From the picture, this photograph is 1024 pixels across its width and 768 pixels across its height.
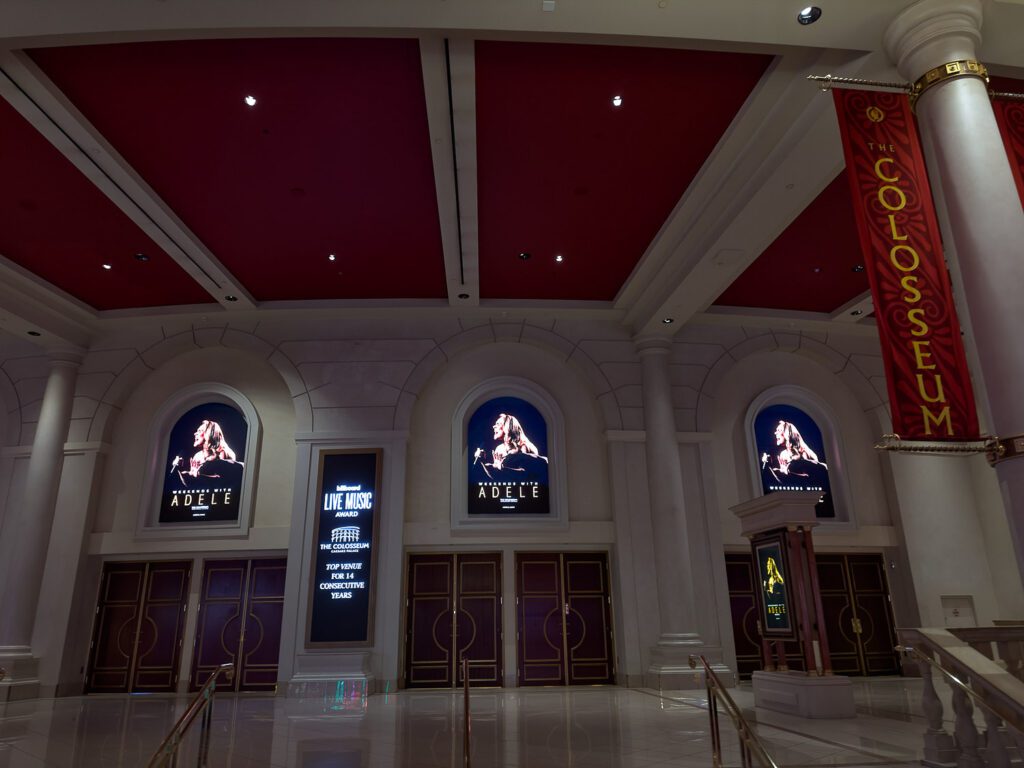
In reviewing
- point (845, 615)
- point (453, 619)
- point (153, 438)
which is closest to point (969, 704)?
point (453, 619)

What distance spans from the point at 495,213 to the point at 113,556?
312 inches

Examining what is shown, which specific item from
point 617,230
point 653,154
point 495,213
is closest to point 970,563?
point 617,230

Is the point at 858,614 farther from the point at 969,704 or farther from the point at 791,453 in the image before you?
the point at 969,704

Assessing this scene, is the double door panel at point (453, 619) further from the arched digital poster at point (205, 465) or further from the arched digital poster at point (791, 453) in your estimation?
the arched digital poster at point (791, 453)

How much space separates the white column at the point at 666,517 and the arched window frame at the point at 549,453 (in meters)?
1.40

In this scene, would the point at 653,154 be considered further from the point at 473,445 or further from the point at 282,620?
the point at 282,620

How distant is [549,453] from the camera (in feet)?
37.2

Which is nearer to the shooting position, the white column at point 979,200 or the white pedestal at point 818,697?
the white column at point 979,200

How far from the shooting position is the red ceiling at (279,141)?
611cm

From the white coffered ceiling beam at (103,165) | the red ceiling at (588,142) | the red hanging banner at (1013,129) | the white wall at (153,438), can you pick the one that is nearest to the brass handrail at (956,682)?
the red hanging banner at (1013,129)

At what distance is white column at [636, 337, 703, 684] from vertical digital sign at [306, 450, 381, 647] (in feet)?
13.8

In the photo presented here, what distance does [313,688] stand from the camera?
31.0 ft

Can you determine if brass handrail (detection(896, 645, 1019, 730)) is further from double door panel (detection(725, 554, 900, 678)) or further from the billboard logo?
the billboard logo

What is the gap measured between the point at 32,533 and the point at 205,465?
2505 mm
